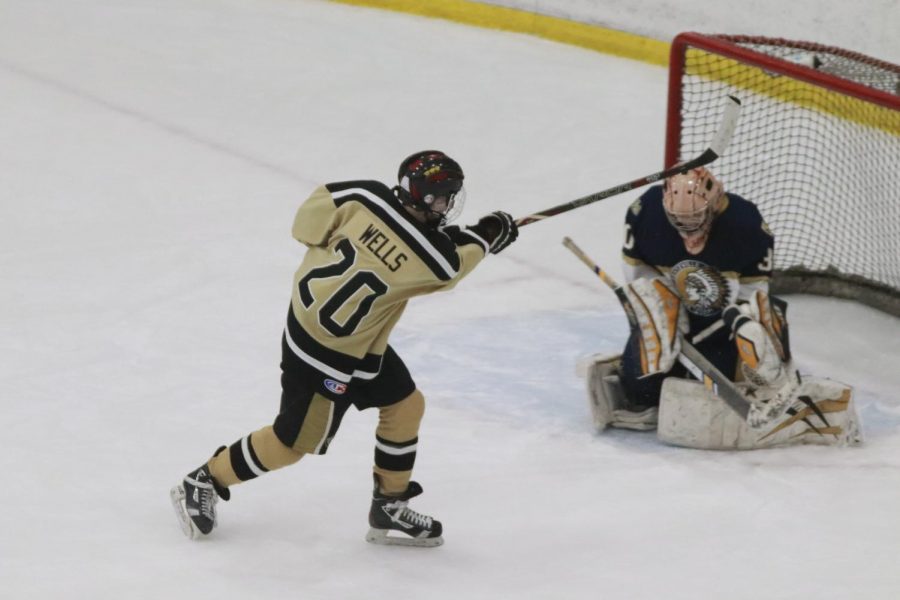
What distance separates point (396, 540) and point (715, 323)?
2.98 ft

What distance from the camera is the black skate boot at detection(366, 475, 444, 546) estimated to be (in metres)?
2.76

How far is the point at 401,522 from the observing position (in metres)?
2.76

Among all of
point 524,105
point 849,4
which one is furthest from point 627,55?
point 849,4

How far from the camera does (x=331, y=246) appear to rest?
2.60 meters

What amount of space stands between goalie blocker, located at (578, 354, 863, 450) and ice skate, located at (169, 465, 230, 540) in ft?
3.32

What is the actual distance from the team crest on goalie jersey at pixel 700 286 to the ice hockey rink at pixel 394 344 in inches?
12.7

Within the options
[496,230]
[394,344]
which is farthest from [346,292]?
[394,344]

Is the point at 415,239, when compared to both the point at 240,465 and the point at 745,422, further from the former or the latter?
the point at 745,422

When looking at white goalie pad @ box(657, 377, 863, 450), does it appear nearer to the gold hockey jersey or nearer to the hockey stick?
the hockey stick

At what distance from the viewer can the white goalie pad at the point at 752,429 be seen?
316cm

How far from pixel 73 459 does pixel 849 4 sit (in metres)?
3.36

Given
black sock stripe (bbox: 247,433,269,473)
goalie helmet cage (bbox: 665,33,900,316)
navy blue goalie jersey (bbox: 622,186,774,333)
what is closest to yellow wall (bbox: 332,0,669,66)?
goalie helmet cage (bbox: 665,33,900,316)

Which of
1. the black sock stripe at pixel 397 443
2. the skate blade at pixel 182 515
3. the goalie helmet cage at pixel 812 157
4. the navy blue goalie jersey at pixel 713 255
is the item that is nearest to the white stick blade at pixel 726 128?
the navy blue goalie jersey at pixel 713 255

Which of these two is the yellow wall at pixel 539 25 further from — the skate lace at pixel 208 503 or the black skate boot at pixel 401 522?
the skate lace at pixel 208 503
